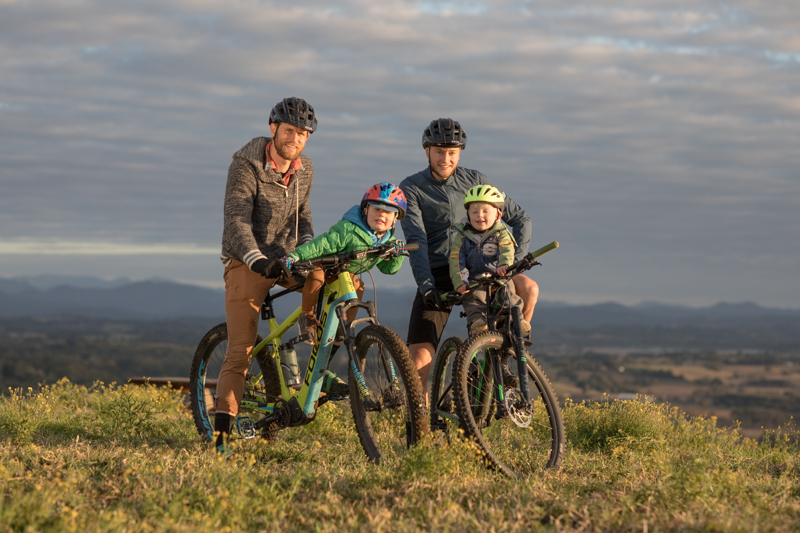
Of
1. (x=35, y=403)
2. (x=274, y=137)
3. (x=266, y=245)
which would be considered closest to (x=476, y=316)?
(x=266, y=245)

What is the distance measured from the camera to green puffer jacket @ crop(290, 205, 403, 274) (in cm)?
594

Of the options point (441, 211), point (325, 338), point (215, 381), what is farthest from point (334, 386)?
point (441, 211)

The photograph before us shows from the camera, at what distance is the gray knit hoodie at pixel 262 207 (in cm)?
619

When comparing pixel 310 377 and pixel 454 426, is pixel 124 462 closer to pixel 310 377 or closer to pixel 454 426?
pixel 310 377

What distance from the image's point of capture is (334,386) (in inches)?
240

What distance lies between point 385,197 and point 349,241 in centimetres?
48

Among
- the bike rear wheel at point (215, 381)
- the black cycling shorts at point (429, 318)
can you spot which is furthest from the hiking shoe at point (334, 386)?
the black cycling shorts at point (429, 318)

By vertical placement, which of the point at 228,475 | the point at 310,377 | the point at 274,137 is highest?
the point at 274,137

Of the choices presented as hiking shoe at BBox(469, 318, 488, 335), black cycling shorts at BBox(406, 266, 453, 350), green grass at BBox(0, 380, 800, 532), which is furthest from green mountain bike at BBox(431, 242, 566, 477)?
black cycling shorts at BBox(406, 266, 453, 350)

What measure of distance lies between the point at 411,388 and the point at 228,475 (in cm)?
147

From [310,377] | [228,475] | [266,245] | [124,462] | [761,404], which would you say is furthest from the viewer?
[761,404]

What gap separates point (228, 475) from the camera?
4.87 m

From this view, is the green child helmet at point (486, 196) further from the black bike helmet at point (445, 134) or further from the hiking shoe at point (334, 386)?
the hiking shoe at point (334, 386)

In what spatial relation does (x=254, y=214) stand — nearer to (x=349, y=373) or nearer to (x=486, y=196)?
(x=349, y=373)
